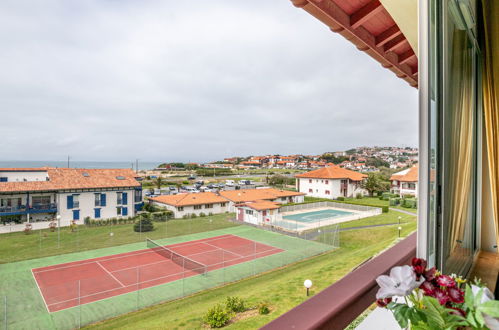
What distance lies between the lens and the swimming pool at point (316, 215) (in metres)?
15.5

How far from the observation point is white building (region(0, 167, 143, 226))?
4.92 metres

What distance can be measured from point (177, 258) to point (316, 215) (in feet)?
27.9

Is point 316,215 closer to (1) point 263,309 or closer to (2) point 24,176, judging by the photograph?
(1) point 263,309

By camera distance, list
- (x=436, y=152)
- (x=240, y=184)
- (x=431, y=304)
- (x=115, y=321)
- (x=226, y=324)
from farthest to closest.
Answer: (x=240, y=184) → (x=115, y=321) → (x=226, y=324) → (x=436, y=152) → (x=431, y=304)

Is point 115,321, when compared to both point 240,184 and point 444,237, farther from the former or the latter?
point 444,237

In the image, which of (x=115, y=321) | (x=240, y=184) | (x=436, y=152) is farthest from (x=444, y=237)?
(x=240, y=184)

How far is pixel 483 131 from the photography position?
153cm

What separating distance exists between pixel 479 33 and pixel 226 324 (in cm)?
693

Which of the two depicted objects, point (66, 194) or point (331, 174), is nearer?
point (66, 194)

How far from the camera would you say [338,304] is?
0.45 m

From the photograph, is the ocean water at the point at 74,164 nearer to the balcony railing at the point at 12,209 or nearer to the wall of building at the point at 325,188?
the balcony railing at the point at 12,209

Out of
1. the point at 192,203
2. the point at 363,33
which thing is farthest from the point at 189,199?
the point at 363,33

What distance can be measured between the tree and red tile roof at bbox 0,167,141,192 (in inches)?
451

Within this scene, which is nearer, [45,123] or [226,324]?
[45,123]
